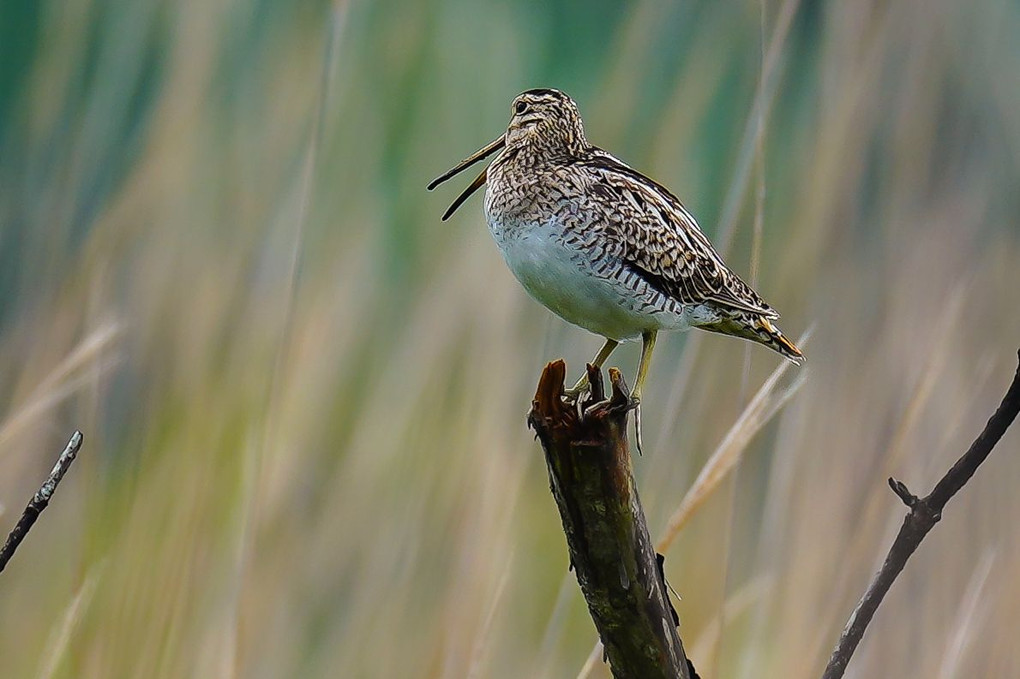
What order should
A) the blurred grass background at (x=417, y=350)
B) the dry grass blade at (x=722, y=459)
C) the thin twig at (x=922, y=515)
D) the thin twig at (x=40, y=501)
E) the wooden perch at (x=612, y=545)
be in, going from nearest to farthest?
the thin twig at (x=40, y=501)
the thin twig at (x=922, y=515)
the wooden perch at (x=612, y=545)
the dry grass blade at (x=722, y=459)
the blurred grass background at (x=417, y=350)

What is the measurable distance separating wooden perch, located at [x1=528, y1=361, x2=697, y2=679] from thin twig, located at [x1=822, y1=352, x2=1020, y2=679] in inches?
8.2

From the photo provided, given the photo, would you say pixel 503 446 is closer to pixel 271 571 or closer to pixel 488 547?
pixel 488 547

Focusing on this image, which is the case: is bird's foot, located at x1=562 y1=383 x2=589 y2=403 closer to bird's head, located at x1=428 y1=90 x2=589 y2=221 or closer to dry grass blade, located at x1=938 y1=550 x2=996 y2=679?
bird's head, located at x1=428 y1=90 x2=589 y2=221

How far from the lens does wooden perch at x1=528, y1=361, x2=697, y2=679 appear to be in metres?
0.98

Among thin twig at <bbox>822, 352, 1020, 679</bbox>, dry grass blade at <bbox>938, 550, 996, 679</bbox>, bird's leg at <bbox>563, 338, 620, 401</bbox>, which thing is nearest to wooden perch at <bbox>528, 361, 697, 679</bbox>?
thin twig at <bbox>822, 352, 1020, 679</bbox>

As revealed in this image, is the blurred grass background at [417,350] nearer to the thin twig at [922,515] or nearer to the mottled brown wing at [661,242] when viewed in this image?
the mottled brown wing at [661,242]

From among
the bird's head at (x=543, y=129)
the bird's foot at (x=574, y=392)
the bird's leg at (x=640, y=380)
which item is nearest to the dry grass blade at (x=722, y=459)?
the bird's leg at (x=640, y=380)

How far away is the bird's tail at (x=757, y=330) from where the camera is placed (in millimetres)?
1417

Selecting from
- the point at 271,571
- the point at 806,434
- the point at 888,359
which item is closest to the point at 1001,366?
the point at 888,359

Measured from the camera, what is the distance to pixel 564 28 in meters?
2.46

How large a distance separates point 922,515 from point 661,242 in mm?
634

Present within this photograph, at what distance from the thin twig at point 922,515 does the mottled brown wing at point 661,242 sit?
1.83 feet

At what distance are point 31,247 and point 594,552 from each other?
1169mm

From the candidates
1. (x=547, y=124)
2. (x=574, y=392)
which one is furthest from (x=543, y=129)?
(x=574, y=392)
